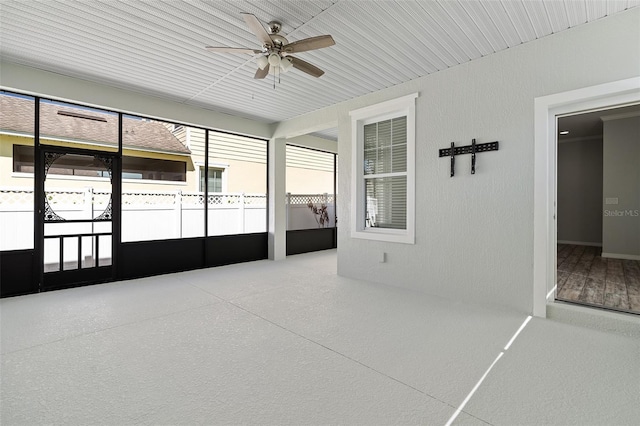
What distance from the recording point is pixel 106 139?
4.61 m

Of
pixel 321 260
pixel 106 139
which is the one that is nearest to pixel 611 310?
pixel 321 260

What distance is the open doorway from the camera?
12.2 feet

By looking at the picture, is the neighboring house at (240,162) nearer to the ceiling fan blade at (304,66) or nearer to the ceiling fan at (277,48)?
the ceiling fan at (277,48)

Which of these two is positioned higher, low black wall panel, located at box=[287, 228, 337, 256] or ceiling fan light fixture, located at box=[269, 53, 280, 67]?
ceiling fan light fixture, located at box=[269, 53, 280, 67]

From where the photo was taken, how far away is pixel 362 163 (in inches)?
196

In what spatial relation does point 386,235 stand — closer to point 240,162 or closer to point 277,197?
point 277,197

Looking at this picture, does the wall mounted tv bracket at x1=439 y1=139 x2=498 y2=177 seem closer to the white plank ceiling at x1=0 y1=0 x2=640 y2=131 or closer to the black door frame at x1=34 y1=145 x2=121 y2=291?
the white plank ceiling at x1=0 y1=0 x2=640 y2=131

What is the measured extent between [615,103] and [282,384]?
376cm

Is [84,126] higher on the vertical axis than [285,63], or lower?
lower

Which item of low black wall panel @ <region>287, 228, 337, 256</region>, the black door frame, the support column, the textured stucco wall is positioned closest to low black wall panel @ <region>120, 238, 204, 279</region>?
the black door frame

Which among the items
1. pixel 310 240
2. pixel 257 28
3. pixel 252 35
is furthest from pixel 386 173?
pixel 310 240

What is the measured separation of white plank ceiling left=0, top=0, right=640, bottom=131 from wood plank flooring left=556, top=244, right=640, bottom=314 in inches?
109

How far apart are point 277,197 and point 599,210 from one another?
7.31 m

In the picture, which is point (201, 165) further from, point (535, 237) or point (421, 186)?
point (535, 237)
